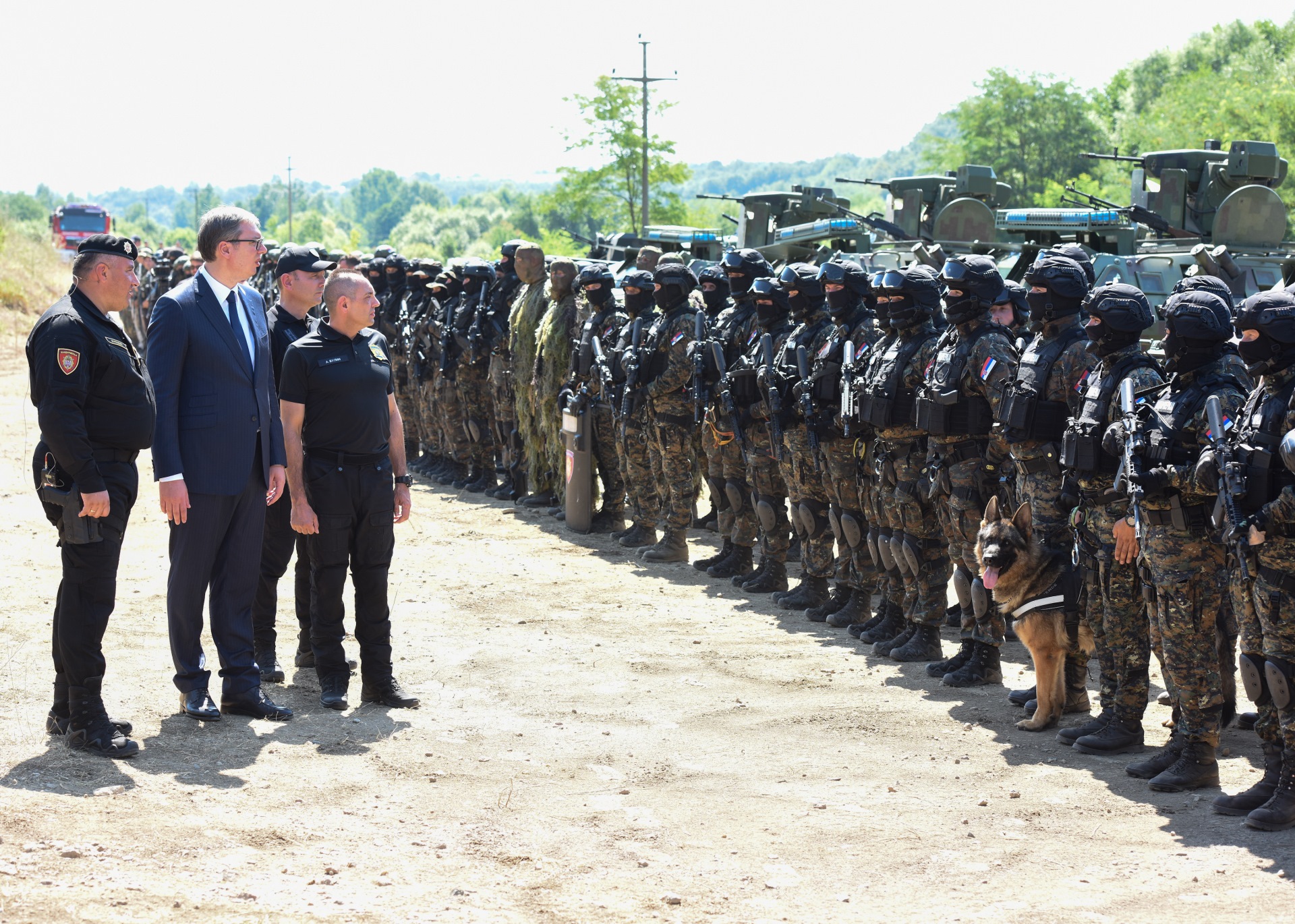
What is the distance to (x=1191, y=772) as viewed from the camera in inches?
215

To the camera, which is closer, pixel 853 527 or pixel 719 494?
pixel 853 527

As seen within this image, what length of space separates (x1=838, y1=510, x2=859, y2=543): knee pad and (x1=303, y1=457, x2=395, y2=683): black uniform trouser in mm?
3029

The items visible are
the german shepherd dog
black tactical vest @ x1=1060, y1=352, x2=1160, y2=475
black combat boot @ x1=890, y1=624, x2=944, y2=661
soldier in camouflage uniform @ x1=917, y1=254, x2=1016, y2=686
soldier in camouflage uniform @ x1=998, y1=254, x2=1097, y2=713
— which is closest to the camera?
black tactical vest @ x1=1060, y1=352, x2=1160, y2=475

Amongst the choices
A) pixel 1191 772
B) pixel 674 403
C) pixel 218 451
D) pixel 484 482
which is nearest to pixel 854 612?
pixel 674 403

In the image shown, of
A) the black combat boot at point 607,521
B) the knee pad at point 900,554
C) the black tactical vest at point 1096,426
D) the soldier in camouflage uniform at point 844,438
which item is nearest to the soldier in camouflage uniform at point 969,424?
the knee pad at point 900,554

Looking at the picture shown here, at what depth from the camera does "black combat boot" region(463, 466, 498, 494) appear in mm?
14344

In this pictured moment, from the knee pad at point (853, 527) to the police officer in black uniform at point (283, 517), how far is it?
322cm

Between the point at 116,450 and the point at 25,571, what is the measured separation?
4405 mm

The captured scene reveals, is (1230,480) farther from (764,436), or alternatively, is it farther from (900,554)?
(764,436)

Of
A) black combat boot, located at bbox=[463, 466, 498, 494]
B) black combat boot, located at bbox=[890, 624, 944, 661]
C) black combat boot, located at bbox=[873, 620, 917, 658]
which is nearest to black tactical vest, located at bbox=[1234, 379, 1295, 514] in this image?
black combat boot, located at bbox=[890, 624, 944, 661]

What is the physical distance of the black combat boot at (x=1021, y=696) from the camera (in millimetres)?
6695

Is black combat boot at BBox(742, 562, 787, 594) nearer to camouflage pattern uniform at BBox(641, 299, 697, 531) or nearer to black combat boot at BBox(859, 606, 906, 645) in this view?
camouflage pattern uniform at BBox(641, 299, 697, 531)

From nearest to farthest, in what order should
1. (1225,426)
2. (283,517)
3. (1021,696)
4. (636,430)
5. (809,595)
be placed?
(1225,426)
(1021,696)
(283,517)
(809,595)
(636,430)

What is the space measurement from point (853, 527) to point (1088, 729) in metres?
2.49
